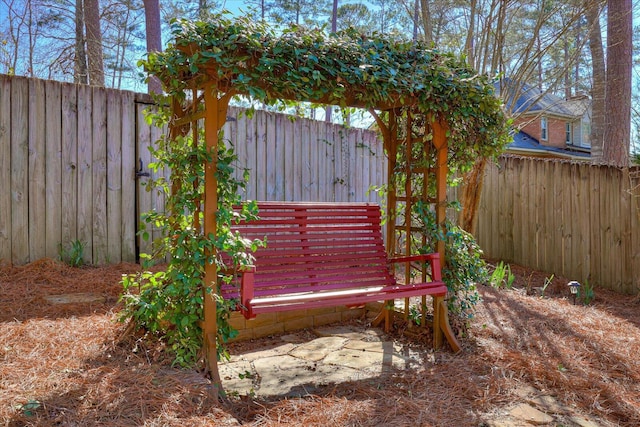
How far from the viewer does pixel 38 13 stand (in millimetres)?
8992

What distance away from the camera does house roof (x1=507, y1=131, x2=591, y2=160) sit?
14.4 meters

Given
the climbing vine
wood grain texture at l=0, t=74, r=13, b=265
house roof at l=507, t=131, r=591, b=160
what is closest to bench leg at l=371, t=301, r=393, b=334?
the climbing vine

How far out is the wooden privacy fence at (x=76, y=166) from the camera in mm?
3805

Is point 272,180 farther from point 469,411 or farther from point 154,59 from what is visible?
point 469,411

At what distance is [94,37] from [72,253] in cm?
533

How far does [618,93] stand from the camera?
22.1 feet

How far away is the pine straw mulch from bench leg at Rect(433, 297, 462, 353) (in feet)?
0.35

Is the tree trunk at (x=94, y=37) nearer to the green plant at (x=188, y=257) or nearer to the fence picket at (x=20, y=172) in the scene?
the fence picket at (x=20, y=172)

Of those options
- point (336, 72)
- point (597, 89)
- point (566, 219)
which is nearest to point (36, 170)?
point (336, 72)

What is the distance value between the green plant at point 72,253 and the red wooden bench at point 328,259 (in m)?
1.78

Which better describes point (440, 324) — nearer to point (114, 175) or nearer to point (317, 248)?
point (317, 248)

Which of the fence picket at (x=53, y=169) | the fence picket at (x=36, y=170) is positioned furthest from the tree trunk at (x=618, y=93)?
the fence picket at (x=36, y=170)

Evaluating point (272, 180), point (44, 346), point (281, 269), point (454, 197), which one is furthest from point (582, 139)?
point (44, 346)

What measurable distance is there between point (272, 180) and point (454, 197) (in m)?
2.74
